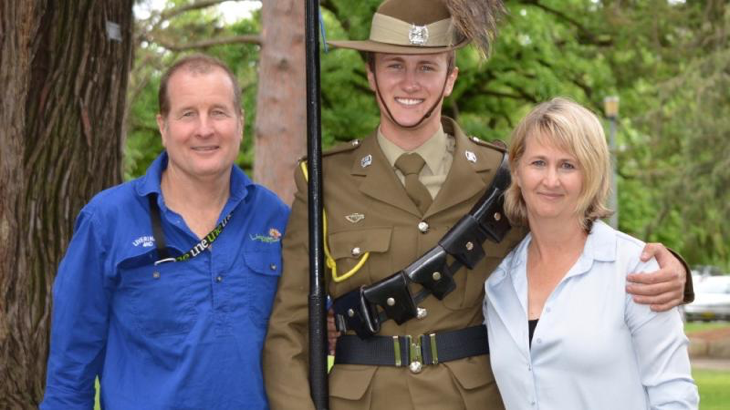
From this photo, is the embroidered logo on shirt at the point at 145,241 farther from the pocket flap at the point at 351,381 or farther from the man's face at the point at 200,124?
the pocket flap at the point at 351,381

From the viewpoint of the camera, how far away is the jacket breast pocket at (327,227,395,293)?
12.7ft

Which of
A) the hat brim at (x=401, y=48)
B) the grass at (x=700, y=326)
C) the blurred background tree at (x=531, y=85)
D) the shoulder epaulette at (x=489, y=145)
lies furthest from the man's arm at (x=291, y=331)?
the grass at (x=700, y=326)

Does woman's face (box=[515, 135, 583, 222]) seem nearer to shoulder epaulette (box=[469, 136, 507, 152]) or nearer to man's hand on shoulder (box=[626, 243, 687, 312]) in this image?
man's hand on shoulder (box=[626, 243, 687, 312])

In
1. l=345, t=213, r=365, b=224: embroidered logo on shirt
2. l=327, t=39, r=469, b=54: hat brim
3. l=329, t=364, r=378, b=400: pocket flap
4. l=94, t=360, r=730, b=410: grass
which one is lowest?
l=94, t=360, r=730, b=410: grass

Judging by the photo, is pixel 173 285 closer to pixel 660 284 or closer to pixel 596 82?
pixel 660 284

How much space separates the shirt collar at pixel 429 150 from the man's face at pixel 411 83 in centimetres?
7

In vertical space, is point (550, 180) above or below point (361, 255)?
above

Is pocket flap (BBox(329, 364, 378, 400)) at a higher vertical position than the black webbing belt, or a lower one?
lower

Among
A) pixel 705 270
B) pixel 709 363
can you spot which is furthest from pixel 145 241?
pixel 705 270

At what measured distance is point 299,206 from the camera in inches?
154

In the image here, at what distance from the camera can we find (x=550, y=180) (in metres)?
3.48

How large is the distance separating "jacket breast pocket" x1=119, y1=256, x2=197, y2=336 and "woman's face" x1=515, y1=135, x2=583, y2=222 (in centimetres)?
109

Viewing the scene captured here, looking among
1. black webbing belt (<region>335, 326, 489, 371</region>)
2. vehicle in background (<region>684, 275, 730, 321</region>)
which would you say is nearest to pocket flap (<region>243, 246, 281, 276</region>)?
black webbing belt (<region>335, 326, 489, 371</region>)

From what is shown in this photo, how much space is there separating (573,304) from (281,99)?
716 cm
